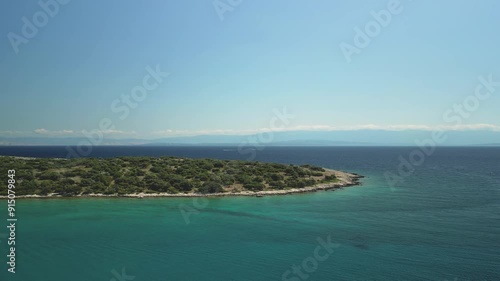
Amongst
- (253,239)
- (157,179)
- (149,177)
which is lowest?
(253,239)

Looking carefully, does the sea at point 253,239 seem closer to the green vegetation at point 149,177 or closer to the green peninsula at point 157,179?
the green peninsula at point 157,179

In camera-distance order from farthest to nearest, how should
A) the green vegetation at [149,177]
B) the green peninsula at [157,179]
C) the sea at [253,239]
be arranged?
the green vegetation at [149,177], the green peninsula at [157,179], the sea at [253,239]

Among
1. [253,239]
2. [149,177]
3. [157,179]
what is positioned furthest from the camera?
[149,177]

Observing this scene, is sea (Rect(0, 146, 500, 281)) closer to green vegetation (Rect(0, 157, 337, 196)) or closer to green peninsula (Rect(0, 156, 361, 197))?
green peninsula (Rect(0, 156, 361, 197))

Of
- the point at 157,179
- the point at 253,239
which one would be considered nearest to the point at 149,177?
the point at 157,179

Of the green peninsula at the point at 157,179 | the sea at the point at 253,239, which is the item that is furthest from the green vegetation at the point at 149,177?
the sea at the point at 253,239

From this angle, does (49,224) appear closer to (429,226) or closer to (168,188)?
(168,188)

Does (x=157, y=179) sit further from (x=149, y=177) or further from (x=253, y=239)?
(x=253, y=239)

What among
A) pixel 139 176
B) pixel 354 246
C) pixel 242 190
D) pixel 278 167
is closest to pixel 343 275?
pixel 354 246
